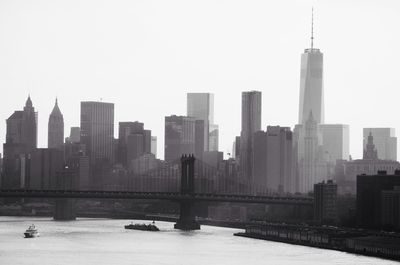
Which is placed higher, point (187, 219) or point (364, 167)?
point (364, 167)

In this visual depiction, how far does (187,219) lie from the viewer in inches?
3415

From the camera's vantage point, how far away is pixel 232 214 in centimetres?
10588

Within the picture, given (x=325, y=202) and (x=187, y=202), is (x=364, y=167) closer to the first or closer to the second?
(x=325, y=202)

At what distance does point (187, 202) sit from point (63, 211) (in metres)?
21.8

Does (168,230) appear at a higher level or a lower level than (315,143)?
lower

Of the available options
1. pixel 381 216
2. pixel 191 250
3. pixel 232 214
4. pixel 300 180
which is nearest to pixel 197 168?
pixel 232 214

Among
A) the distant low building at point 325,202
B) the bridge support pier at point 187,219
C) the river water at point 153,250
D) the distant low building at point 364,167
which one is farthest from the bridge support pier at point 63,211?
the distant low building at point 364,167

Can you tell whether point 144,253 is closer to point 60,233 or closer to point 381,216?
point 60,233

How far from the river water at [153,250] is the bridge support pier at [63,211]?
27532 millimetres

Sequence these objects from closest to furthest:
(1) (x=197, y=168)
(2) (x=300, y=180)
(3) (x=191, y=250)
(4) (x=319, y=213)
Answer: (3) (x=191, y=250)
(4) (x=319, y=213)
(1) (x=197, y=168)
(2) (x=300, y=180)

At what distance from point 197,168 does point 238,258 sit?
7297cm

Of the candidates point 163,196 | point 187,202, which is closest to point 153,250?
point 163,196

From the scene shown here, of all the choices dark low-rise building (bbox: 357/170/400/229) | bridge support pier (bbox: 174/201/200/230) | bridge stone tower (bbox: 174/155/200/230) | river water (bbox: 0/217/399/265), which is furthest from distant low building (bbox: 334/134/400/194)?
river water (bbox: 0/217/399/265)

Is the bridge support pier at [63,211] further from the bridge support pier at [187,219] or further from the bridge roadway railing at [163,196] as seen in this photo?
the bridge support pier at [187,219]
